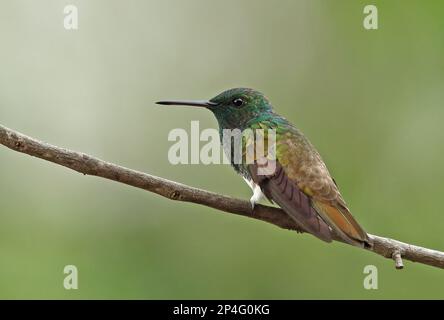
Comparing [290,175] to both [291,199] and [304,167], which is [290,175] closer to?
[304,167]

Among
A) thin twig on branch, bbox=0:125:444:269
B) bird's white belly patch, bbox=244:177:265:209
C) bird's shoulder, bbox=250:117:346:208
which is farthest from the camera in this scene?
bird's shoulder, bbox=250:117:346:208

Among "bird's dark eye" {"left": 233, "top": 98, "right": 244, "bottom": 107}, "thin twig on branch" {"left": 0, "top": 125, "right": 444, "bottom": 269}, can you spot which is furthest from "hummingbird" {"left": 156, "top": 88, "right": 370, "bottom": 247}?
"thin twig on branch" {"left": 0, "top": 125, "right": 444, "bottom": 269}

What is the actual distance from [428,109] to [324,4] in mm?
2070

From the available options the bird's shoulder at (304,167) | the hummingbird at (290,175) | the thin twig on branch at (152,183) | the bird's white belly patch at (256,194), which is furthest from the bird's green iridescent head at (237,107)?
the thin twig on branch at (152,183)

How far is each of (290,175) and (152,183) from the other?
4.04ft

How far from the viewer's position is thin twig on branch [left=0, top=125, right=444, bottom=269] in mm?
3721

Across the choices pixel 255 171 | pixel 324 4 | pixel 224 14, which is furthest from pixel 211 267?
pixel 224 14

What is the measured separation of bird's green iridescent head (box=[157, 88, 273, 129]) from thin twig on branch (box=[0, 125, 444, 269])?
1.35 meters

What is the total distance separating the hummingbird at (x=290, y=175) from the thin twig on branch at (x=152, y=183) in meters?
0.15

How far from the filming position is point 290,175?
15.5 ft

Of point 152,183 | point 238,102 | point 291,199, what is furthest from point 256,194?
point 238,102

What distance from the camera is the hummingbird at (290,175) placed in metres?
4.27

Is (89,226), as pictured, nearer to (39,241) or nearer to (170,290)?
(39,241)

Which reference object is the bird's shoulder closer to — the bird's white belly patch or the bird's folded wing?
the bird's folded wing
